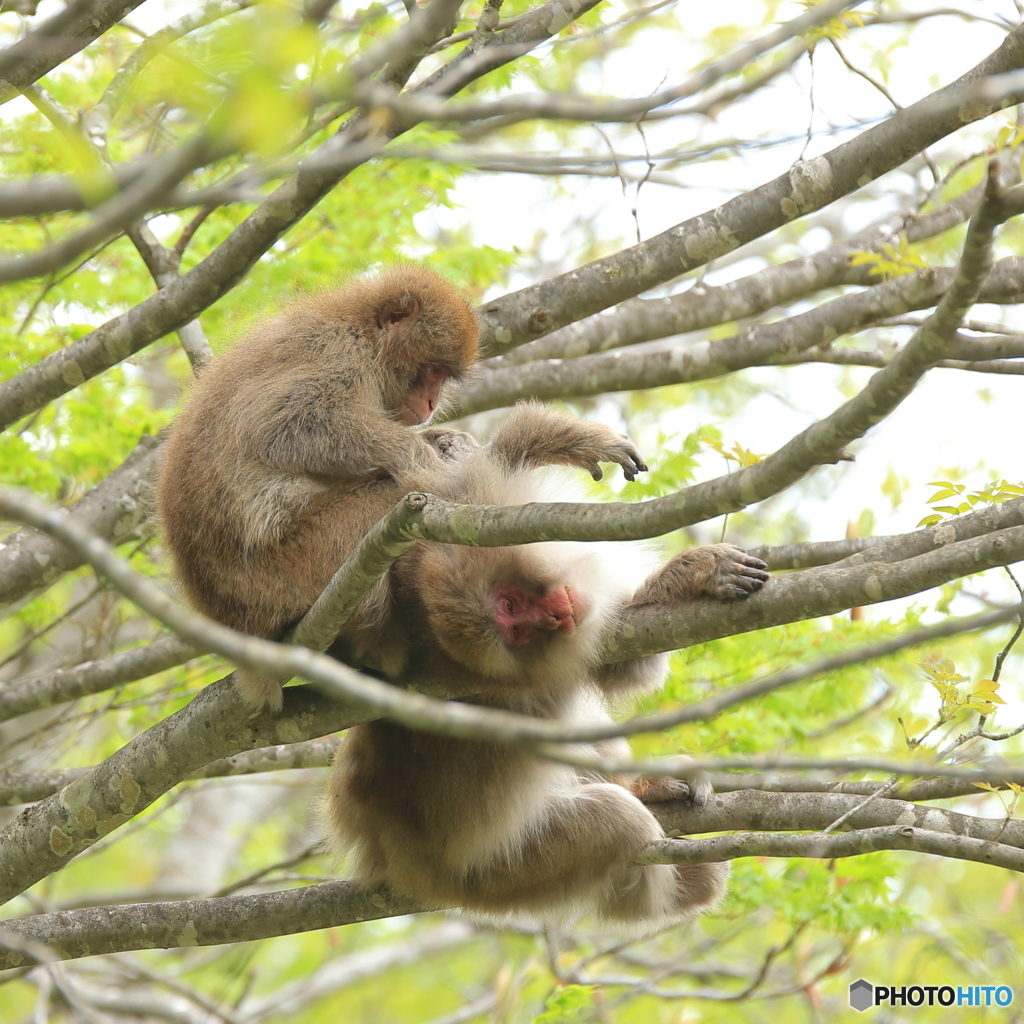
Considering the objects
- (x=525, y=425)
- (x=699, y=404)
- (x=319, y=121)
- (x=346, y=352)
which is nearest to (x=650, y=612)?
(x=525, y=425)

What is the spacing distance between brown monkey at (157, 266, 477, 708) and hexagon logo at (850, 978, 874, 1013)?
446 centimetres

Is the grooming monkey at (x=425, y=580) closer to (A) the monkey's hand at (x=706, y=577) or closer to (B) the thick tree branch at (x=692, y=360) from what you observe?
(A) the monkey's hand at (x=706, y=577)

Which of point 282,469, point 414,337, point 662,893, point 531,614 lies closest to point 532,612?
point 531,614

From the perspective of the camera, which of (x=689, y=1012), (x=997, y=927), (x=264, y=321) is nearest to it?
(x=264, y=321)

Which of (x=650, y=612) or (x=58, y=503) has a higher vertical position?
(x=58, y=503)

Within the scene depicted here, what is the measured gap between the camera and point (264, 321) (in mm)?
5543

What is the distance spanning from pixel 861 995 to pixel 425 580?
4712mm

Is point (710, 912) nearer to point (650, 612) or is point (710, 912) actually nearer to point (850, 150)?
point (650, 612)

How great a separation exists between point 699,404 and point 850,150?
10.2m

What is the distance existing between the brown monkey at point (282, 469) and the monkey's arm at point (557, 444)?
29 centimetres

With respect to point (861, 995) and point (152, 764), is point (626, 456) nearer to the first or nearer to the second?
point (152, 764)

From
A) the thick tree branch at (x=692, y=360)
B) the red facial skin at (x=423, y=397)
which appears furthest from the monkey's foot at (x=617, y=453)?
the thick tree branch at (x=692, y=360)

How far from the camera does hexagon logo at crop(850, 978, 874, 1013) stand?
22.6 feet

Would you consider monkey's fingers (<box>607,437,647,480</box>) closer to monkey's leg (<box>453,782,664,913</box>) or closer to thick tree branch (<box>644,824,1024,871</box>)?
thick tree branch (<box>644,824,1024,871</box>)
